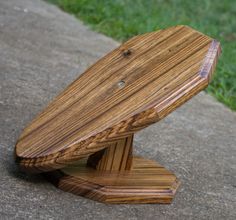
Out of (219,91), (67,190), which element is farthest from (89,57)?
(67,190)

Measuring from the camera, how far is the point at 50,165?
2838 millimetres

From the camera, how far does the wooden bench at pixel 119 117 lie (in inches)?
110

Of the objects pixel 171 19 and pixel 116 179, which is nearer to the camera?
pixel 116 179

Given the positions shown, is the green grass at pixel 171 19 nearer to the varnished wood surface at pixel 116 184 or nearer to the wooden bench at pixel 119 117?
the wooden bench at pixel 119 117

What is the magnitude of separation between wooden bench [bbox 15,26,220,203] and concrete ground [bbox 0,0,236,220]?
0.09 meters

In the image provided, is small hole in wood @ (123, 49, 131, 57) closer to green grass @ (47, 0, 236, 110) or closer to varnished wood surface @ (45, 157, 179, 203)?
varnished wood surface @ (45, 157, 179, 203)

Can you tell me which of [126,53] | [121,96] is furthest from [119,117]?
[126,53]

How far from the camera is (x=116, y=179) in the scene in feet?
10.2

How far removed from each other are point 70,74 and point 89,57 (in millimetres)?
679

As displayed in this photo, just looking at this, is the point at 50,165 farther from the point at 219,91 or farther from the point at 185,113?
the point at 219,91

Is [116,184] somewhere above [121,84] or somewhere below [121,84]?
below

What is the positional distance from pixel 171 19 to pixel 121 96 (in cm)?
508

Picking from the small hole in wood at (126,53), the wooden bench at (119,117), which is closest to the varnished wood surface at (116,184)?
the wooden bench at (119,117)

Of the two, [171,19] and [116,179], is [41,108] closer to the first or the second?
[116,179]
